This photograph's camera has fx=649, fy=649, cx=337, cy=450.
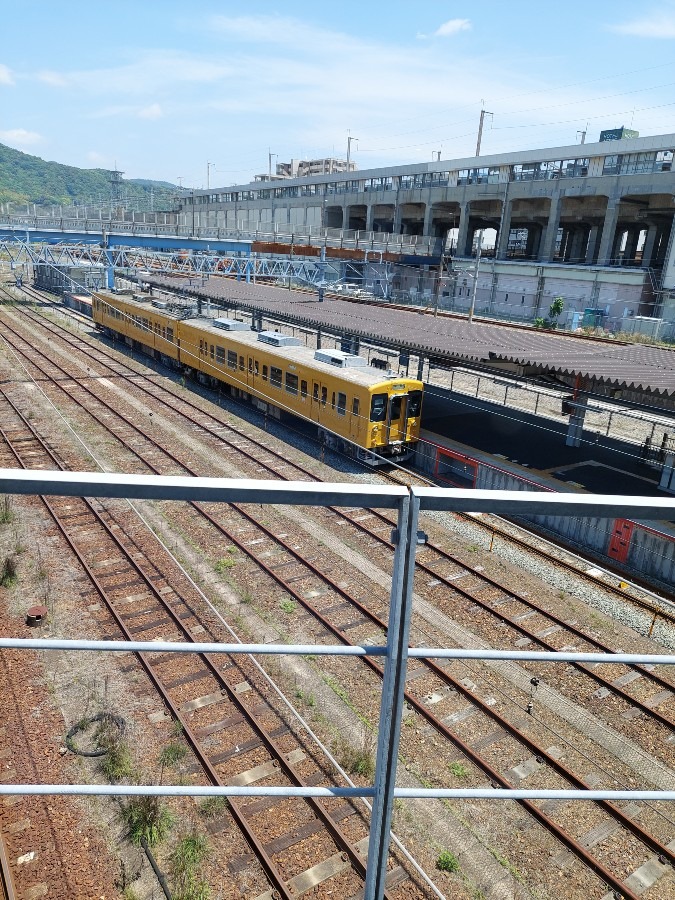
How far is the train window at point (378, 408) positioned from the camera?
20.4 metres

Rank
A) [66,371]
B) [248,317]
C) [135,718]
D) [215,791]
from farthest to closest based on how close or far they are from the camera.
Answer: [248,317], [66,371], [135,718], [215,791]

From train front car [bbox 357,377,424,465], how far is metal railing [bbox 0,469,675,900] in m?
17.9

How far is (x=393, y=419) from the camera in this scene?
2108 cm

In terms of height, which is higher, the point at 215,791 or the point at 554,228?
the point at 554,228

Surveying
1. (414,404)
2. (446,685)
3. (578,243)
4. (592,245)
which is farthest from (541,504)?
(578,243)

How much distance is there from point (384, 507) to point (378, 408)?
18.8 meters

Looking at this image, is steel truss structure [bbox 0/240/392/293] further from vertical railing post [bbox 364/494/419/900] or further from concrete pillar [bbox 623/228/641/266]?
vertical railing post [bbox 364/494/419/900]

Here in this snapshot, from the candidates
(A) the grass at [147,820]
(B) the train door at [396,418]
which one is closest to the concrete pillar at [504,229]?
(B) the train door at [396,418]

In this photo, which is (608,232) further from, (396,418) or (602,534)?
(602,534)

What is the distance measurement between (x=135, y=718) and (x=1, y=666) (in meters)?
2.51

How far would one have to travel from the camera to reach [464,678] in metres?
10.7

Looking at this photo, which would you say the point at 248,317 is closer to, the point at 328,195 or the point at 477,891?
the point at 328,195

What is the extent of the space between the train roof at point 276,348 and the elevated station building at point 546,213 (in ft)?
74.6

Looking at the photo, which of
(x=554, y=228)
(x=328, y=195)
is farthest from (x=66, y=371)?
(x=328, y=195)
